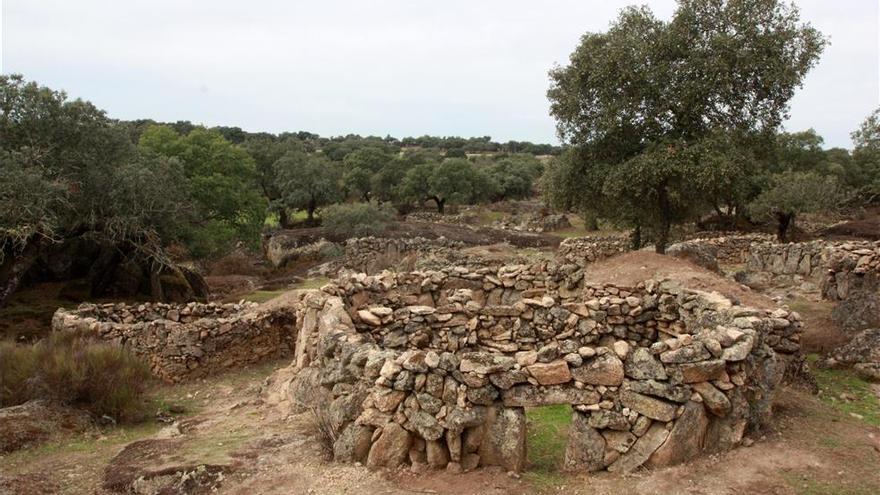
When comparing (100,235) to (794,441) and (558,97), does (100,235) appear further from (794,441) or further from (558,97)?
(794,441)

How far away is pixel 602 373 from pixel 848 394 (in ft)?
18.0

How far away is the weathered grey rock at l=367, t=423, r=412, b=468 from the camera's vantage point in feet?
24.0

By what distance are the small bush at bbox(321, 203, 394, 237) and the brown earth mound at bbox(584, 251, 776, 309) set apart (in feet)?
61.5

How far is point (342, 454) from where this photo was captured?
7562mm

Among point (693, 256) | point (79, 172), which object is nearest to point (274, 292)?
point (79, 172)

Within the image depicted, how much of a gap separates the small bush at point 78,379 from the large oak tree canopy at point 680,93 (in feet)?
45.1

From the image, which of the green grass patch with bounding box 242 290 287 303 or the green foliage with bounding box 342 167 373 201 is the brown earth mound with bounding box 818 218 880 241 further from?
the green foliage with bounding box 342 167 373 201

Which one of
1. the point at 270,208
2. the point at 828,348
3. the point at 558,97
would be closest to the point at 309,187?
the point at 270,208

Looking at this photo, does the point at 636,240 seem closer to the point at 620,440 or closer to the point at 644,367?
the point at 644,367

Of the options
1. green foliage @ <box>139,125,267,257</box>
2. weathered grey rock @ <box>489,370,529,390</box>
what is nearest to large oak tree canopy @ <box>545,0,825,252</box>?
weathered grey rock @ <box>489,370,529,390</box>

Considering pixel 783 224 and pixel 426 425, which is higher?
pixel 783 224

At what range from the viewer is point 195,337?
13.7 m

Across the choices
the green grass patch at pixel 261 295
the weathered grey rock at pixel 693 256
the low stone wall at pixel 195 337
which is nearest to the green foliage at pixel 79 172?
the green grass patch at pixel 261 295

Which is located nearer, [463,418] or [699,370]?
[463,418]
